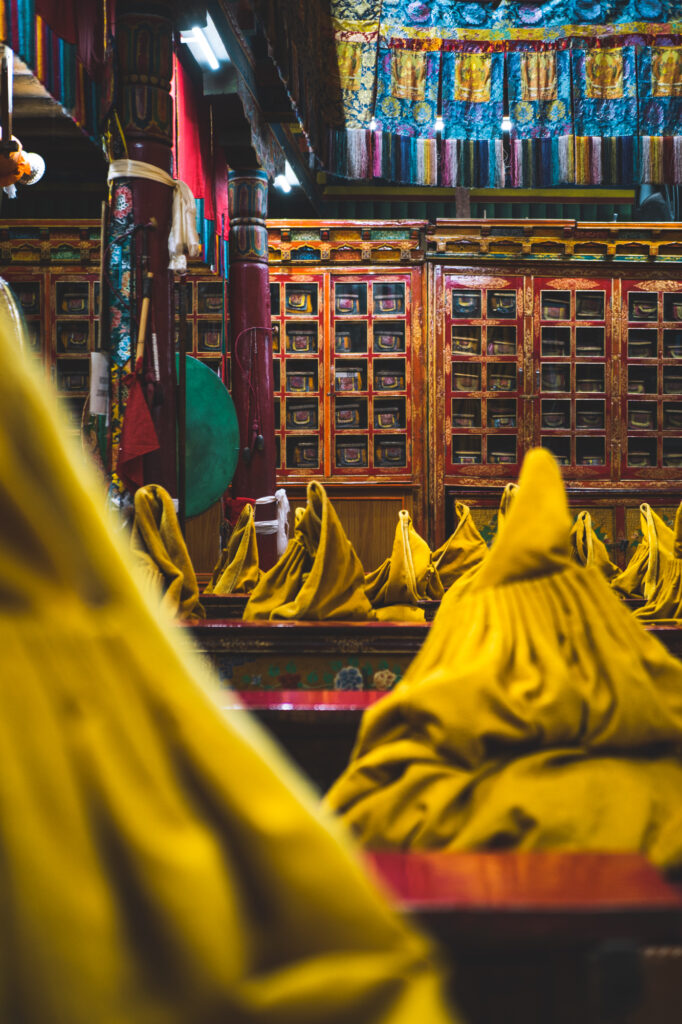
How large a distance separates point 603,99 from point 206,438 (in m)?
4.61

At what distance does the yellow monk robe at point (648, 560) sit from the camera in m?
4.90

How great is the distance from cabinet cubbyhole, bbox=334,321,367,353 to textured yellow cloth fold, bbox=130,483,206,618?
16.3 feet

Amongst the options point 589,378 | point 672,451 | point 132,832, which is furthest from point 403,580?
point 672,451

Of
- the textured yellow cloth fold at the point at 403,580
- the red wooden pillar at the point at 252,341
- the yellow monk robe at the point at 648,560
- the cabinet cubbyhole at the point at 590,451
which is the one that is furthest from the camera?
the cabinet cubbyhole at the point at 590,451

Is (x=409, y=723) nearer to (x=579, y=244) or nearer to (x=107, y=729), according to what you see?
(x=107, y=729)

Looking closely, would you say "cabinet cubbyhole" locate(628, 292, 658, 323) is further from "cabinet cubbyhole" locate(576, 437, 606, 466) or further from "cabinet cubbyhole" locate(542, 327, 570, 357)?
"cabinet cubbyhole" locate(576, 437, 606, 466)

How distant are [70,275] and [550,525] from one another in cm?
780

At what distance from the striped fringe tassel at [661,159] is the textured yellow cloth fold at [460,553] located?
12.5 feet

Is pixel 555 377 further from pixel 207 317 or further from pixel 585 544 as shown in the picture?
pixel 585 544

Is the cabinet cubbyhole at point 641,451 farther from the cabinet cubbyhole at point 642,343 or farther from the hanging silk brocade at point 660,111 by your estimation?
the hanging silk brocade at point 660,111

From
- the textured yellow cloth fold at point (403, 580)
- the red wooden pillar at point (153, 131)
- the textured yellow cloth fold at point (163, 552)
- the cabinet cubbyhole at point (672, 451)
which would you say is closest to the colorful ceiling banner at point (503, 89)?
the cabinet cubbyhole at point (672, 451)

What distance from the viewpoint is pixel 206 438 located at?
5480 millimetres

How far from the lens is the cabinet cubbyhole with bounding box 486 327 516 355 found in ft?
29.8

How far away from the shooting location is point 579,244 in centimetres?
901
